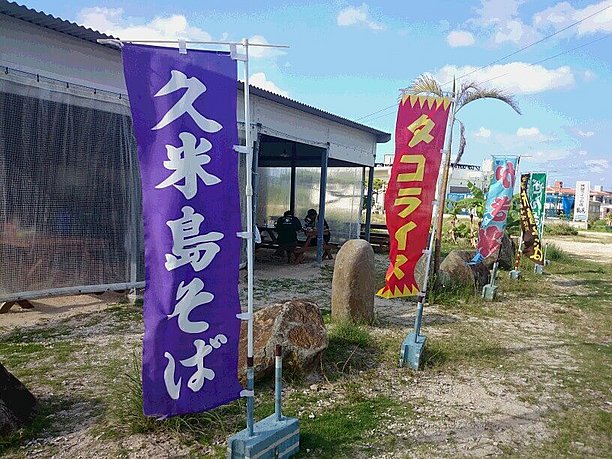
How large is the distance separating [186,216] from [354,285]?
4008 millimetres

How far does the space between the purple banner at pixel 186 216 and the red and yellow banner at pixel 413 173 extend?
8.68 ft

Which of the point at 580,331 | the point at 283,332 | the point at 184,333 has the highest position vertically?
the point at 184,333

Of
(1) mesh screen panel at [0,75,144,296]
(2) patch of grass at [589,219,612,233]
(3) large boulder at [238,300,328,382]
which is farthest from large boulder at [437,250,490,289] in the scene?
(2) patch of grass at [589,219,612,233]

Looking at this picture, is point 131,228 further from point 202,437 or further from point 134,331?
point 202,437

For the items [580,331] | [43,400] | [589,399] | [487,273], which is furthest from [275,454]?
[487,273]

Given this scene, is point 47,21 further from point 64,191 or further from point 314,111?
point 314,111

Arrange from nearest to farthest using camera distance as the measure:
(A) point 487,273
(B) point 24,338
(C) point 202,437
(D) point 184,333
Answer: (D) point 184,333, (C) point 202,437, (B) point 24,338, (A) point 487,273

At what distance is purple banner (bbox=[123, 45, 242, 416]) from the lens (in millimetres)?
2693

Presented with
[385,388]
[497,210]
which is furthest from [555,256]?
[385,388]

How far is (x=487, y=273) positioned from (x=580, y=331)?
344cm

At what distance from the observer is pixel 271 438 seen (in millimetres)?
3039

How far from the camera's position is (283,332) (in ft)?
14.9

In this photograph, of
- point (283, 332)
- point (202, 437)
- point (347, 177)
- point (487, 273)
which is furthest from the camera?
point (347, 177)

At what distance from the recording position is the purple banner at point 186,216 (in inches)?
106
